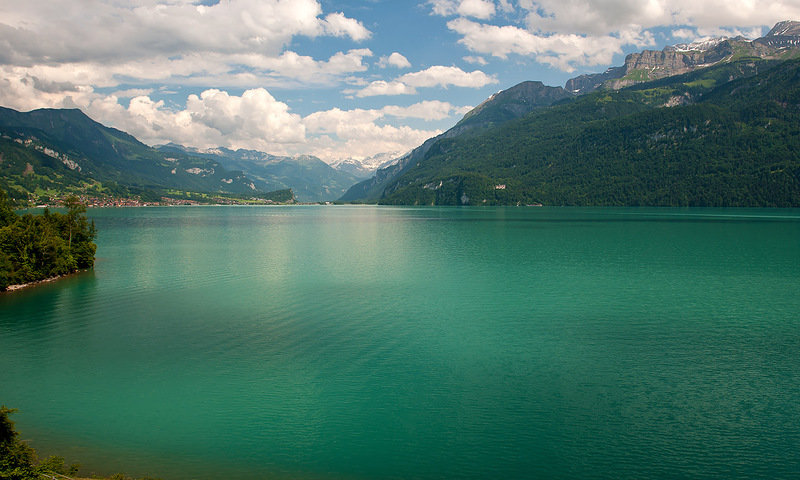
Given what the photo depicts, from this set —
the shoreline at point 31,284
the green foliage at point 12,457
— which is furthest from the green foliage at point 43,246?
the green foliage at point 12,457

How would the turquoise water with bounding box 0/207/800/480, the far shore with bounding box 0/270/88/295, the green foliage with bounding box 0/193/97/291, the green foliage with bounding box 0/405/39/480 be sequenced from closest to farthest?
the green foliage with bounding box 0/405/39/480, the turquoise water with bounding box 0/207/800/480, the far shore with bounding box 0/270/88/295, the green foliage with bounding box 0/193/97/291

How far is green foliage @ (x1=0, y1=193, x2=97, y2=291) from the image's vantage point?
5119cm

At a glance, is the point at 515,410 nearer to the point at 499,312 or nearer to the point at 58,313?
the point at 499,312

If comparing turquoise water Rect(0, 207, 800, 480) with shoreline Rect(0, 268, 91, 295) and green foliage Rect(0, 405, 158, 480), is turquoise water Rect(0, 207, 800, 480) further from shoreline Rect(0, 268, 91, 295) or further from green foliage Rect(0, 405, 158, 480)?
shoreline Rect(0, 268, 91, 295)

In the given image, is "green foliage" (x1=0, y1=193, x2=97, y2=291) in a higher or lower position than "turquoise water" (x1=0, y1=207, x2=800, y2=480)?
higher

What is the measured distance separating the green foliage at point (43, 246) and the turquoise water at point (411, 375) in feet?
16.3

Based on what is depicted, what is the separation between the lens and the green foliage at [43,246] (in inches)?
2015

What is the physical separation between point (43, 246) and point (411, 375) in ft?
163

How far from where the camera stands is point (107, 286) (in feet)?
168

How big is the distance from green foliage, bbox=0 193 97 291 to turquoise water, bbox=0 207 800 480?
498 centimetres

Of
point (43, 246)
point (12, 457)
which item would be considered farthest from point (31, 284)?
point (12, 457)

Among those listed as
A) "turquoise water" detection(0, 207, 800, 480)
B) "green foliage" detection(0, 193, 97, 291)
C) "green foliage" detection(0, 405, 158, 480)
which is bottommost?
"turquoise water" detection(0, 207, 800, 480)

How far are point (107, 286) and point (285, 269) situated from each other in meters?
19.1

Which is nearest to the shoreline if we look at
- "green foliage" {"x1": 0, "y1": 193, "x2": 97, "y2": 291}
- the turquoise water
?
"green foliage" {"x1": 0, "y1": 193, "x2": 97, "y2": 291}
